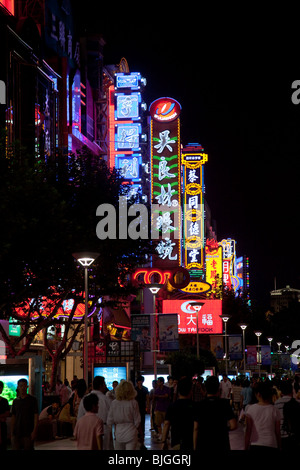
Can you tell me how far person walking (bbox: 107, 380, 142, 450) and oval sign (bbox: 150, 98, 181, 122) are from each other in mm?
45343

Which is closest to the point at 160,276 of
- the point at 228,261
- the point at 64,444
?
the point at 64,444

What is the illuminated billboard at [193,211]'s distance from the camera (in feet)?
206

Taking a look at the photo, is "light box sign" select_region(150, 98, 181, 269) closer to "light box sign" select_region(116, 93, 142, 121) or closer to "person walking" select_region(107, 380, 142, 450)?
"light box sign" select_region(116, 93, 142, 121)

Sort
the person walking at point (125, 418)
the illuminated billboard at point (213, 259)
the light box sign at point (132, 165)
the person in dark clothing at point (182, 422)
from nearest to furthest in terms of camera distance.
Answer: the person in dark clothing at point (182, 422), the person walking at point (125, 418), the light box sign at point (132, 165), the illuminated billboard at point (213, 259)

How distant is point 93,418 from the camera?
10594 millimetres

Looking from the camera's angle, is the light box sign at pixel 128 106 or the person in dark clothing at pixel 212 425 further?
the light box sign at pixel 128 106

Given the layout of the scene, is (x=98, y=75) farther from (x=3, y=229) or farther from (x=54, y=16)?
(x=3, y=229)

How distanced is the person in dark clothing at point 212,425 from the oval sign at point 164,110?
156 ft

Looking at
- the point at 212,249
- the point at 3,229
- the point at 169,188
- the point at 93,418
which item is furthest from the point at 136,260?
the point at 212,249

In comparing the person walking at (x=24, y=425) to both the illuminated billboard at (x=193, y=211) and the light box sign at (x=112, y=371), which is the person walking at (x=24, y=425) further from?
the illuminated billboard at (x=193, y=211)

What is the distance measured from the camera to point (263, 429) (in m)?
10.1

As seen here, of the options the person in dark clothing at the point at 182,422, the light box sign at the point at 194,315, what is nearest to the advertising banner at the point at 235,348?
the light box sign at the point at 194,315

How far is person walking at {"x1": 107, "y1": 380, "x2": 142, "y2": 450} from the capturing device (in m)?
11.9

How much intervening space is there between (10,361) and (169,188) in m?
34.4
